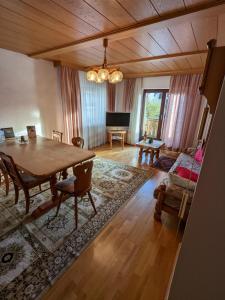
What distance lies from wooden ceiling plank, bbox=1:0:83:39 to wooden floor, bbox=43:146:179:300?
2.50 meters

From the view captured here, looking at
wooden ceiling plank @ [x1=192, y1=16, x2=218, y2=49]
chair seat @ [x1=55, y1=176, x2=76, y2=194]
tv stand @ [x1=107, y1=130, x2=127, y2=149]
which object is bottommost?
chair seat @ [x1=55, y1=176, x2=76, y2=194]

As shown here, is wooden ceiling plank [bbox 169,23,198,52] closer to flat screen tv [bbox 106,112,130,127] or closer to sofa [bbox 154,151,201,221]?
sofa [bbox 154,151,201,221]

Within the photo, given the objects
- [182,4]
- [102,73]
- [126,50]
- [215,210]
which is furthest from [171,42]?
[215,210]

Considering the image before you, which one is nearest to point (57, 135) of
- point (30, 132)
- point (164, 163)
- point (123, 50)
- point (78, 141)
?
point (30, 132)

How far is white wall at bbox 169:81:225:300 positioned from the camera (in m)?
0.58

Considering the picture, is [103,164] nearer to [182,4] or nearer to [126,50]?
[126,50]

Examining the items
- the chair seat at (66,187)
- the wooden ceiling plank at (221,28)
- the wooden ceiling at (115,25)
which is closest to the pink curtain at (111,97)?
the wooden ceiling at (115,25)

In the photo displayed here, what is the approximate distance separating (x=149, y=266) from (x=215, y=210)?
1.28 meters

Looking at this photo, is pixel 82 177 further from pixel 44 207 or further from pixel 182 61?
pixel 182 61

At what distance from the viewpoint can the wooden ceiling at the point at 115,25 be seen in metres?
1.35

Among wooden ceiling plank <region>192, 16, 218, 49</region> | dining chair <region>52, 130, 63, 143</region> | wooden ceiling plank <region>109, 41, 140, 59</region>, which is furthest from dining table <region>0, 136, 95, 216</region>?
wooden ceiling plank <region>192, 16, 218, 49</region>

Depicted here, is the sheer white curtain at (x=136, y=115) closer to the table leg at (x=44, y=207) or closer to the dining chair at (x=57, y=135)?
the dining chair at (x=57, y=135)

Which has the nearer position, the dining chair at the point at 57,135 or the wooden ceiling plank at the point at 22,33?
the wooden ceiling plank at the point at 22,33

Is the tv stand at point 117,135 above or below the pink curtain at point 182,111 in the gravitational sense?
below
